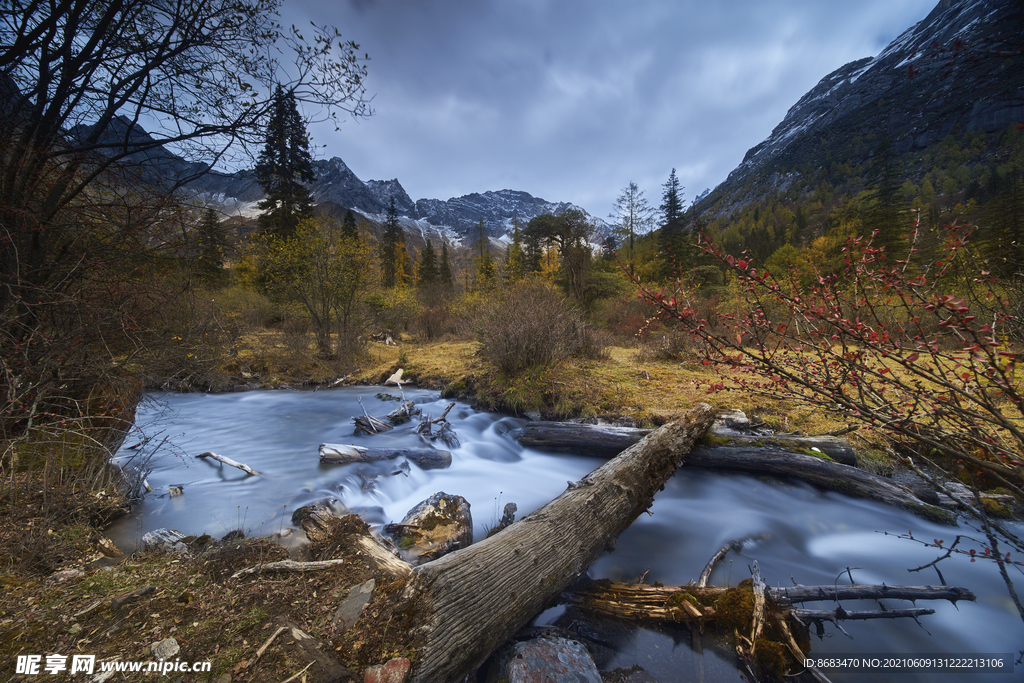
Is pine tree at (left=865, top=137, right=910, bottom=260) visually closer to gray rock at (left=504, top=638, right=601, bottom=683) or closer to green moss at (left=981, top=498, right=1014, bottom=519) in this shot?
green moss at (left=981, top=498, right=1014, bottom=519)

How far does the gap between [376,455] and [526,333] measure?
11.8ft

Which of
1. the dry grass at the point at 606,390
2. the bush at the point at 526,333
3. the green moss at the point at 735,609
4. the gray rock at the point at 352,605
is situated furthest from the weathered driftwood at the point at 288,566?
the bush at the point at 526,333

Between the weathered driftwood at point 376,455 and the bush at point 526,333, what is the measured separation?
2729 millimetres

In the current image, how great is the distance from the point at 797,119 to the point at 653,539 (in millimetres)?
233123

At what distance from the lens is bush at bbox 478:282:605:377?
25.2ft

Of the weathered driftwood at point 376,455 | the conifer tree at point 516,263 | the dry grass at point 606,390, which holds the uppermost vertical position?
the conifer tree at point 516,263

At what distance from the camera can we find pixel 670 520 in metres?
4.26

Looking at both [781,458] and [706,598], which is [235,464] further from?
[781,458]

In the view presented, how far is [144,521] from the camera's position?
12.7ft

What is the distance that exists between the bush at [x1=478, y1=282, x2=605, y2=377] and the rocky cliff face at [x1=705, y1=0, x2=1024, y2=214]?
566 cm

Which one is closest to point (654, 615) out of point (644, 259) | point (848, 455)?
point (848, 455)

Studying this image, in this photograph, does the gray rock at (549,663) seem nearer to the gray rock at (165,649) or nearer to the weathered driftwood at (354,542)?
the weathered driftwood at (354,542)

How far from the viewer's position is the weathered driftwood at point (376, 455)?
5523mm

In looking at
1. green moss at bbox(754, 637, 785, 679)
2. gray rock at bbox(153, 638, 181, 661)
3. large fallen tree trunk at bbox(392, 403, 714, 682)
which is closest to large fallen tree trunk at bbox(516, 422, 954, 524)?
large fallen tree trunk at bbox(392, 403, 714, 682)
